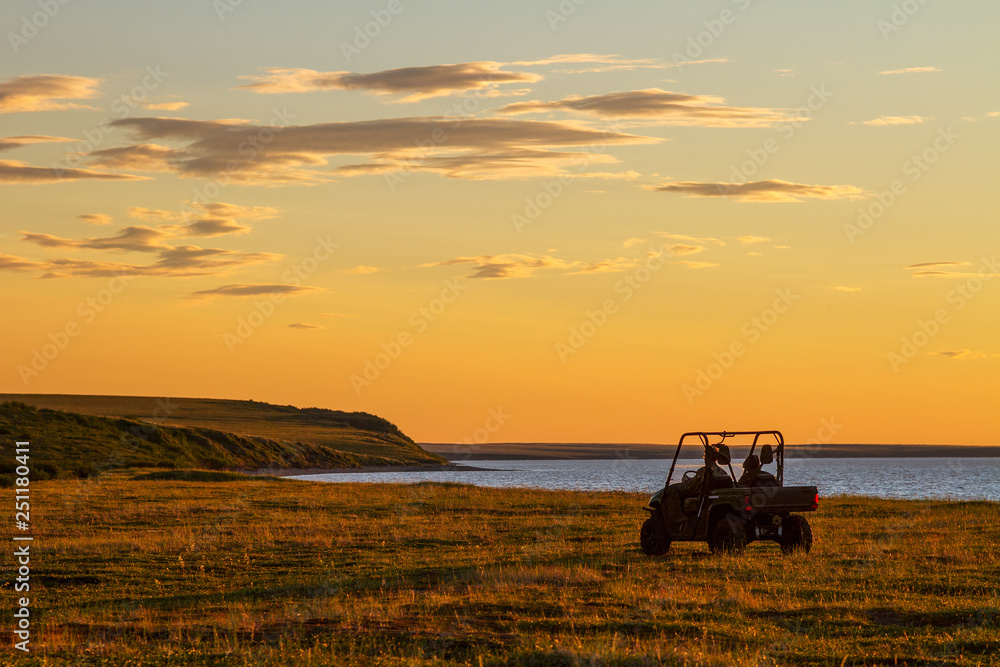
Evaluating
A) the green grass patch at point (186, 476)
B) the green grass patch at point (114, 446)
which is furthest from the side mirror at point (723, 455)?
the green grass patch at point (186, 476)

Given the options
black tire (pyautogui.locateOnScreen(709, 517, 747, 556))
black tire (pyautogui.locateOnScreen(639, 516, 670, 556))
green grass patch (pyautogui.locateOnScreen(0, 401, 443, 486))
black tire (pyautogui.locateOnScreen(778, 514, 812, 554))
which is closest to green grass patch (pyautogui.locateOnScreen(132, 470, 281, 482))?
green grass patch (pyautogui.locateOnScreen(0, 401, 443, 486))

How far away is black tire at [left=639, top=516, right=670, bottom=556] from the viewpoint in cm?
2414

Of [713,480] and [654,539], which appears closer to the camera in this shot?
[713,480]

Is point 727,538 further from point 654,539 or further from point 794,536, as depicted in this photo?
point 654,539

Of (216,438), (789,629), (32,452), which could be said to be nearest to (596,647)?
(789,629)

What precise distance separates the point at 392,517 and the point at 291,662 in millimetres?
25933

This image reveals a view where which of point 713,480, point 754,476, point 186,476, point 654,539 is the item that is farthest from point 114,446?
point 754,476

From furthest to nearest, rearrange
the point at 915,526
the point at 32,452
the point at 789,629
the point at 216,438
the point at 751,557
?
the point at 216,438
the point at 32,452
the point at 915,526
the point at 751,557
the point at 789,629

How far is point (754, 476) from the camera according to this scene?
2316 centimetres

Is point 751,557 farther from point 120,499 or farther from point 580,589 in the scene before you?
point 120,499

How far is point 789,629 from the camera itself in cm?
1465

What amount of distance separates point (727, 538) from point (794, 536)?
1692 millimetres

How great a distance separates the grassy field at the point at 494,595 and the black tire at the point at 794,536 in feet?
2.14

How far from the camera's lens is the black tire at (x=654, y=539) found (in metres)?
24.1
